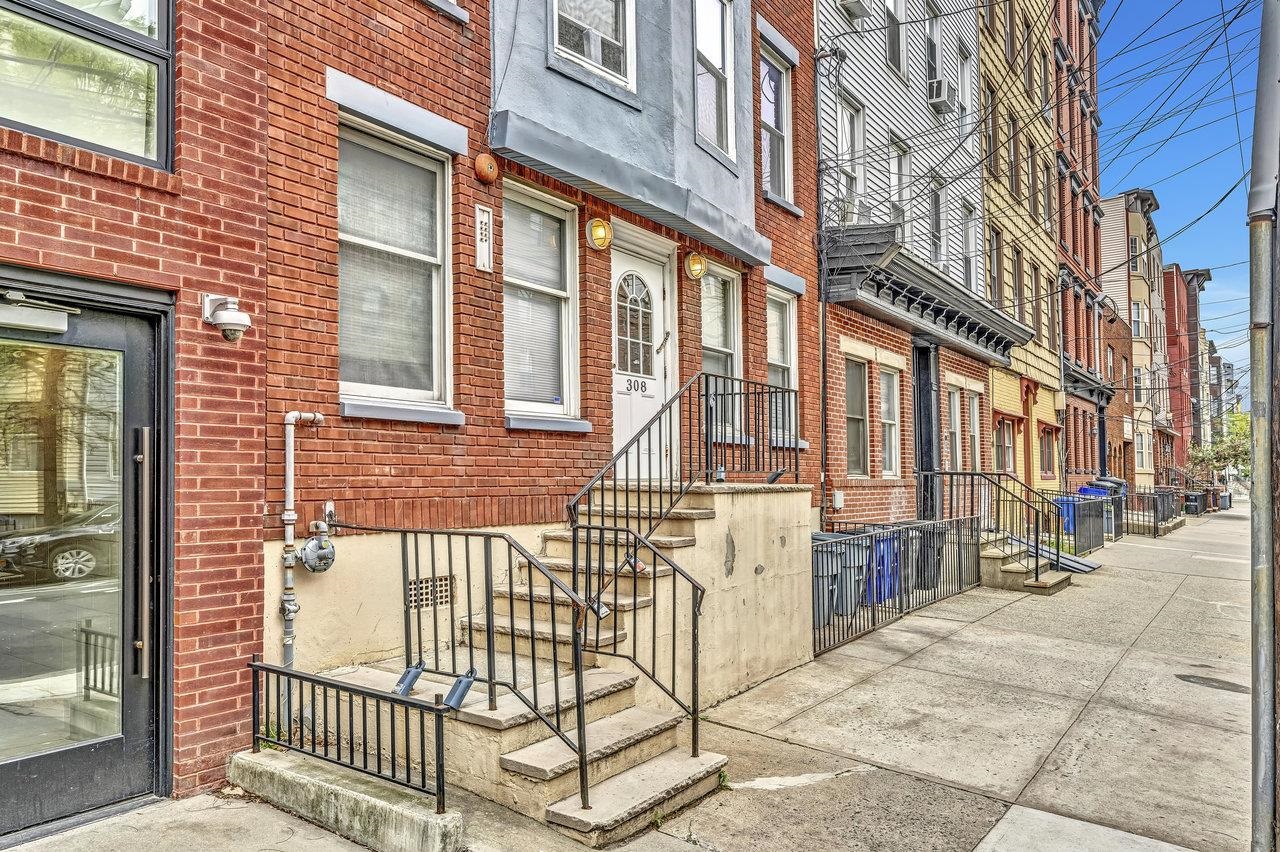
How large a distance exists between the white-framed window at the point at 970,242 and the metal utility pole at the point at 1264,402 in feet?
42.9

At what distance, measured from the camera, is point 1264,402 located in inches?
154

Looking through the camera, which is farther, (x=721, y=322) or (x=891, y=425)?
(x=891, y=425)

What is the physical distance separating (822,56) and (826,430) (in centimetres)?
488

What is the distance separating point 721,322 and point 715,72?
261 centimetres

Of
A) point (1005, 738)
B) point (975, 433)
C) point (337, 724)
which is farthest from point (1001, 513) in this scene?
point (337, 724)

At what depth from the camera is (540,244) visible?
286 inches

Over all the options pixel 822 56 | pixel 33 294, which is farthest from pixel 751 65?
pixel 33 294

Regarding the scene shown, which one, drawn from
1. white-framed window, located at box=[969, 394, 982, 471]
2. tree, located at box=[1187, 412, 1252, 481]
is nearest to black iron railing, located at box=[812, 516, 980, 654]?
white-framed window, located at box=[969, 394, 982, 471]

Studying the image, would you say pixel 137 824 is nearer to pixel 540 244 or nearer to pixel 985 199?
pixel 540 244

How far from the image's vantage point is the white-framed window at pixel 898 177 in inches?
537

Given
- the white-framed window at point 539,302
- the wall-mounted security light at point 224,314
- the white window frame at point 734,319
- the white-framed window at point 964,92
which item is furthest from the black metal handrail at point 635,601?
the white-framed window at point 964,92

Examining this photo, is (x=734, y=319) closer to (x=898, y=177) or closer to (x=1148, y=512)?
(x=898, y=177)

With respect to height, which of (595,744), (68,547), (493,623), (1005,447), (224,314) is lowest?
(595,744)

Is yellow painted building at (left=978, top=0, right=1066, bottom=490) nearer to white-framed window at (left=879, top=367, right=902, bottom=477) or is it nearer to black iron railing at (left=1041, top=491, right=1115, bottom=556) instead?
black iron railing at (left=1041, top=491, right=1115, bottom=556)
